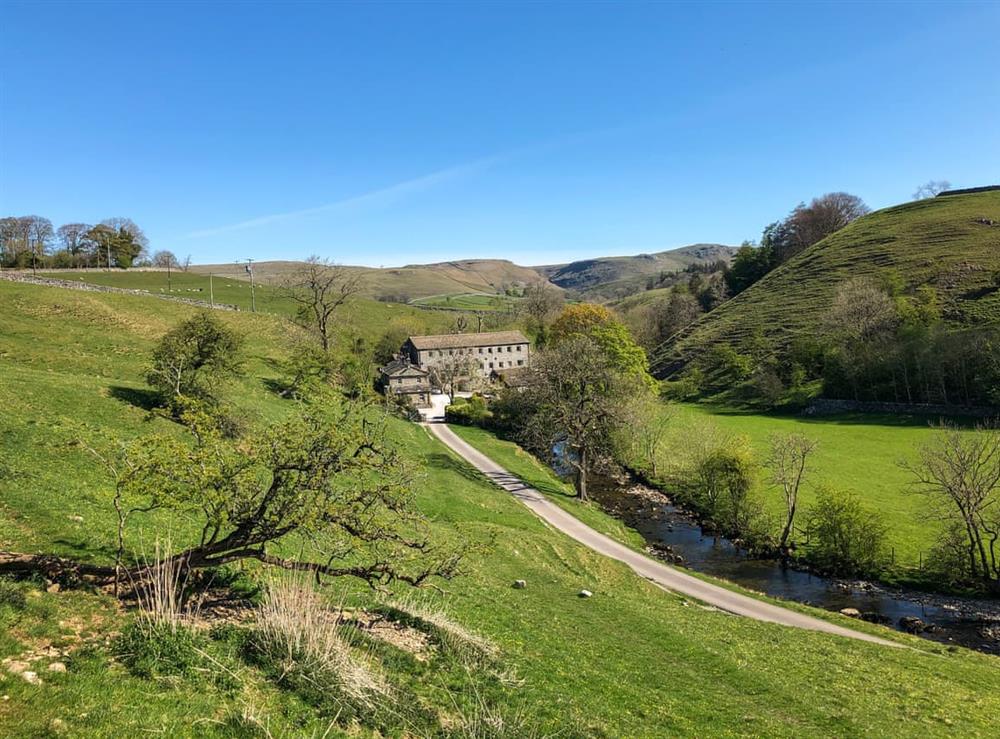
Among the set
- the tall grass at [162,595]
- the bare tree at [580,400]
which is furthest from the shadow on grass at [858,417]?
the tall grass at [162,595]

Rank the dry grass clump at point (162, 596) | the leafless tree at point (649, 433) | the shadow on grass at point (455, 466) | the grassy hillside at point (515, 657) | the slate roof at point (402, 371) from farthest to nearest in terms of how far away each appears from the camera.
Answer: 1. the slate roof at point (402, 371)
2. the leafless tree at point (649, 433)
3. the shadow on grass at point (455, 466)
4. the dry grass clump at point (162, 596)
5. the grassy hillside at point (515, 657)

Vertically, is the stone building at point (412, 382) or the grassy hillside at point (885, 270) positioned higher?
the grassy hillside at point (885, 270)

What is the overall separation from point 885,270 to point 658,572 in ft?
353

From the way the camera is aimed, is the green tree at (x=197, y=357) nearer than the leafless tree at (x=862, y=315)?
Yes

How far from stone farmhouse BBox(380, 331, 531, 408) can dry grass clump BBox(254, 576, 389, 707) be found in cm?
6966

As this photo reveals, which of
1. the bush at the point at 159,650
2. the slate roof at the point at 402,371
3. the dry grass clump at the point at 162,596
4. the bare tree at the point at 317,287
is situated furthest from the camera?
the slate roof at the point at 402,371

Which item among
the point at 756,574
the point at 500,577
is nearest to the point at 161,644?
the point at 500,577

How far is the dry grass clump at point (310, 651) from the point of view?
33.3 ft

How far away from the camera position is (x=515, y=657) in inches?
573

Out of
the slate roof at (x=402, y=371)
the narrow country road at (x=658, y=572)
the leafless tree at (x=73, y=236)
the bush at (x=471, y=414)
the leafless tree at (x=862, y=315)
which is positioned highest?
the leafless tree at (x=73, y=236)

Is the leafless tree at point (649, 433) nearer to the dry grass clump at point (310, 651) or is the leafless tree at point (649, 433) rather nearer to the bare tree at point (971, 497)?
the bare tree at point (971, 497)

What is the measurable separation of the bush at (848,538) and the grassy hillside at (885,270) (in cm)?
6918

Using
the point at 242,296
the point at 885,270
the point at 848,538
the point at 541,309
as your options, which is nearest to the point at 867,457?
the point at 848,538

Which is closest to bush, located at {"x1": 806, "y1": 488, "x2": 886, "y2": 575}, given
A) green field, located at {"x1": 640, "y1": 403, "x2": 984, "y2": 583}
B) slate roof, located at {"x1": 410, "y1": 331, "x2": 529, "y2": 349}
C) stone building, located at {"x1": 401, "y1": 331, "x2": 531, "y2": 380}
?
green field, located at {"x1": 640, "y1": 403, "x2": 984, "y2": 583}
